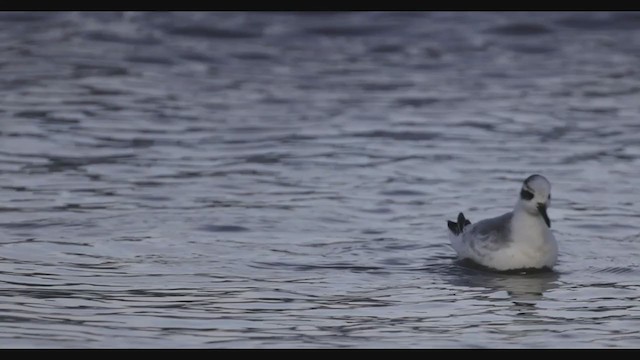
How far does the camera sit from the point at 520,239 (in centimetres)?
1135

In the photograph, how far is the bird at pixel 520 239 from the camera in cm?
1129

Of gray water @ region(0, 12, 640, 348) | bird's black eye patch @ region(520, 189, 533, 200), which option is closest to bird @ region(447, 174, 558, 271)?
bird's black eye patch @ region(520, 189, 533, 200)

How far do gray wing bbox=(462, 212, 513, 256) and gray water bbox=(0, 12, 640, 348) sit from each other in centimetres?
21

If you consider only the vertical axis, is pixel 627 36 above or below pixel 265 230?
above

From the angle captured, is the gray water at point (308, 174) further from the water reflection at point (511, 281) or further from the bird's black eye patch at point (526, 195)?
the bird's black eye patch at point (526, 195)

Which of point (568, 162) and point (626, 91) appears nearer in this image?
point (568, 162)

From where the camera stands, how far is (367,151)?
15.8m

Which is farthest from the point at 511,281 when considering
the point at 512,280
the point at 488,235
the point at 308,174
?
the point at 308,174

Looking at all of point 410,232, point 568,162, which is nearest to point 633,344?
point 410,232

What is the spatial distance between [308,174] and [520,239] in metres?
3.69

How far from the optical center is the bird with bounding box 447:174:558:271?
11289 mm

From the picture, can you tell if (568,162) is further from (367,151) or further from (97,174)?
(97,174)

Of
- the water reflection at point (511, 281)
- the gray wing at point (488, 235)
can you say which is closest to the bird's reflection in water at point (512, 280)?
the water reflection at point (511, 281)
